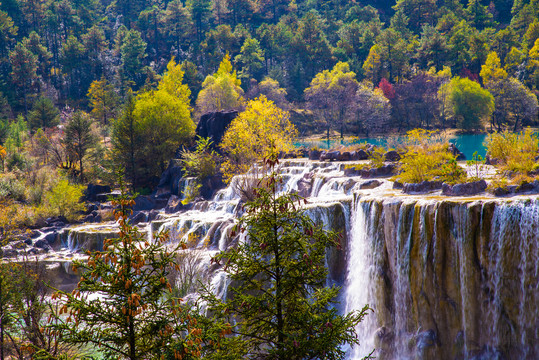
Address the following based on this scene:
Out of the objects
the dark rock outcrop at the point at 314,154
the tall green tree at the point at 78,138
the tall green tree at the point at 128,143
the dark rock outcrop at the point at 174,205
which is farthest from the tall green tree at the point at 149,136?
the dark rock outcrop at the point at 314,154

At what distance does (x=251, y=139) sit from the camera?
3141 centimetres

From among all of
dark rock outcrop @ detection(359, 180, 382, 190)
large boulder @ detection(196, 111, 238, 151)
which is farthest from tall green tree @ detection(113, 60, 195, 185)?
dark rock outcrop @ detection(359, 180, 382, 190)

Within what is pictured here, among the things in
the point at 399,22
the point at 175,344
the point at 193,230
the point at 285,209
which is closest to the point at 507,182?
the point at 285,209

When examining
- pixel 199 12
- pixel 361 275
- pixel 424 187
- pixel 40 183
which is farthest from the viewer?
pixel 199 12

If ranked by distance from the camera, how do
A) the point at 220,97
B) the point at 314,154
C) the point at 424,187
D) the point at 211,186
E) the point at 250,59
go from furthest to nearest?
the point at 250,59 < the point at 220,97 < the point at 211,186 < the point at 314,154 < the point at 424,187

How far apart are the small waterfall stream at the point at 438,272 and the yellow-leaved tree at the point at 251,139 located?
12.3 metres

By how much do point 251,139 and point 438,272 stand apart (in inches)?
742

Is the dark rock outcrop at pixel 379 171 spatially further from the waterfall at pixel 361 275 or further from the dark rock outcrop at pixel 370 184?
the waterfall at pixel 361 275

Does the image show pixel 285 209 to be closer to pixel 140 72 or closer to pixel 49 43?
pixel 140 72

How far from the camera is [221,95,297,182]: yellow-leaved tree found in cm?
3133

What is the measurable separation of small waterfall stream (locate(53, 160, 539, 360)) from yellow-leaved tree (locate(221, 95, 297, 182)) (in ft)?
40.4

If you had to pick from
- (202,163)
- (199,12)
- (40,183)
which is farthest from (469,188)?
(199,12)

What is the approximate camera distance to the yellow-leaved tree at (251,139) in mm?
31328

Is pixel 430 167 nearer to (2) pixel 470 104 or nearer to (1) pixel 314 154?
(1) pixel 314 154
